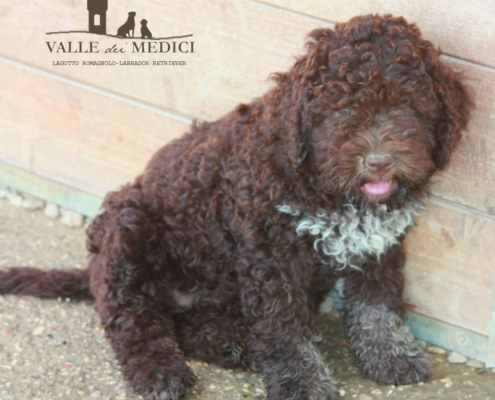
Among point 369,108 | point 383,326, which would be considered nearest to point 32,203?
point 383,326

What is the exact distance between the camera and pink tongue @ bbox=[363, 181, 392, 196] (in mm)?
3275

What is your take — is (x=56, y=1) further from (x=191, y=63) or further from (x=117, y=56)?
(x=191, y=63)

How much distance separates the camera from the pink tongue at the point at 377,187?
3275 mm

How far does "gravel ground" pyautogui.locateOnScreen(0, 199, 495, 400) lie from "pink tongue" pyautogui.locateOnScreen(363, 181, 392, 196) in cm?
115

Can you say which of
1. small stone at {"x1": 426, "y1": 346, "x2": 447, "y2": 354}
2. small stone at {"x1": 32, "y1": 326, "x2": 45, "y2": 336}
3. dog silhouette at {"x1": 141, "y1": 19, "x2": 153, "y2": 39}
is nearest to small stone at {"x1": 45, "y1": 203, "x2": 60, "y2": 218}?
small stone at {"x1": 32, "y1": 326, "x2": 45, "y2": 336}

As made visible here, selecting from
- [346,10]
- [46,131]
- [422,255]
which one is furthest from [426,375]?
[46,131]

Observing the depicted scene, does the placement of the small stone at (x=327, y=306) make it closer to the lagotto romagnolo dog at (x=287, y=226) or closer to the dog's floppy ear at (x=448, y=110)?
the lagotto romagnolo dog at (x=287, y=226)

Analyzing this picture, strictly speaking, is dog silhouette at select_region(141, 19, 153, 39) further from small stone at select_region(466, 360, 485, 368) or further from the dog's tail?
small stone at select_region(466, 360, 485, 368)

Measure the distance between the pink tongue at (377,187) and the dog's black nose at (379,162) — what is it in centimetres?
13

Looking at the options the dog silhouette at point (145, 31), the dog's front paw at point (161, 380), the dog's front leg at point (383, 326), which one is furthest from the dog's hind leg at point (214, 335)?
the dog silhouette at point (145, 31)

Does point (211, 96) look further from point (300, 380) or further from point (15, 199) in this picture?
point (15, 199)

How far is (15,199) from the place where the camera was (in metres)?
5.41

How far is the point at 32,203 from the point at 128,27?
1.63 metres

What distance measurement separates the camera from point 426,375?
389 centimetres
